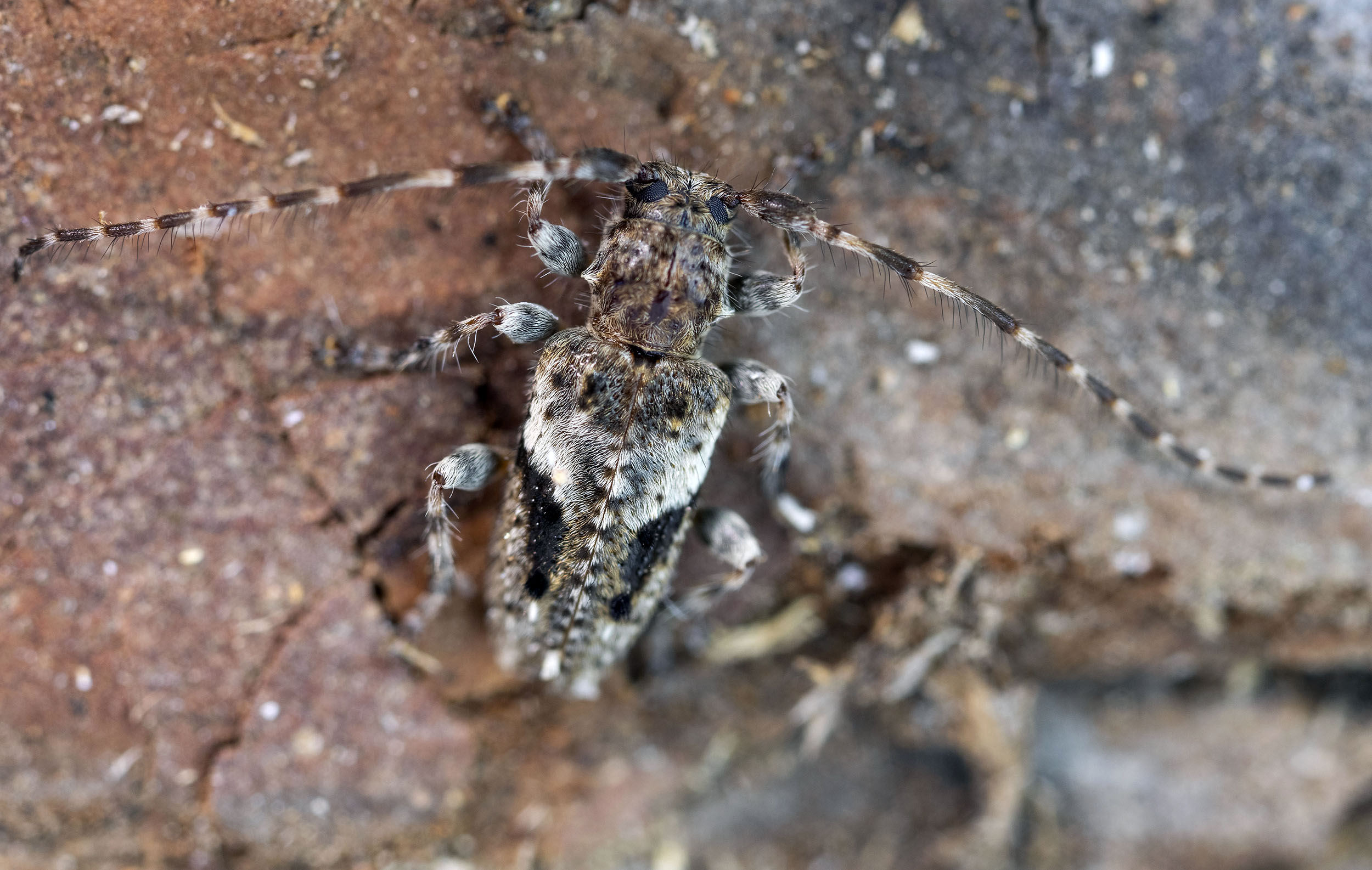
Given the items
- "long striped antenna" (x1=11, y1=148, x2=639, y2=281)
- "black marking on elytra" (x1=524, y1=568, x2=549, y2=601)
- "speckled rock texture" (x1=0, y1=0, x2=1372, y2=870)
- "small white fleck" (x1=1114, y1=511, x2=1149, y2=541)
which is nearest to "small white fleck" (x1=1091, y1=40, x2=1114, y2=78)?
"speckled rock texture" (x1=0, y1=0, x2=1372, y2=870)

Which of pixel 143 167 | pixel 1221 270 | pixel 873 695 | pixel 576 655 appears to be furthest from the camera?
pixel 873 695

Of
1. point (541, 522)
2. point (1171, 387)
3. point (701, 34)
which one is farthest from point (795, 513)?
point (701, 34)

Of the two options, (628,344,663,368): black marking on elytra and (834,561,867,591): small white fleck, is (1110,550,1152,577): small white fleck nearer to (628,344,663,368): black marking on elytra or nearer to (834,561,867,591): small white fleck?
(834,561,867,591): small white fleck

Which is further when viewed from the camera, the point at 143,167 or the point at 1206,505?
the point at 1206,505

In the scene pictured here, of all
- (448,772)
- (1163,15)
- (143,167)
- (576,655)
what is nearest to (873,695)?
(576,655)

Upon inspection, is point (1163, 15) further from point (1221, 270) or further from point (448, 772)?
point (448, 772)

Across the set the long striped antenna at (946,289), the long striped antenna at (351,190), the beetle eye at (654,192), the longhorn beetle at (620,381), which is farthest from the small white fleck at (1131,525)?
the long striped antenna at (351,190)
